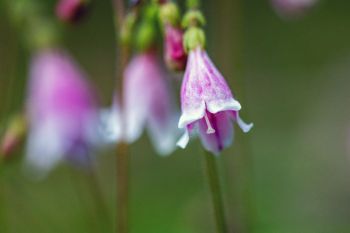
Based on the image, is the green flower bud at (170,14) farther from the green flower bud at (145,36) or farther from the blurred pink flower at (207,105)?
the green flower bud at (145,36)

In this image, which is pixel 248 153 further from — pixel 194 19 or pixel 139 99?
pixel 194 19

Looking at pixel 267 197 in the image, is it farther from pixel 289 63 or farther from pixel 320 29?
pixel 320 29

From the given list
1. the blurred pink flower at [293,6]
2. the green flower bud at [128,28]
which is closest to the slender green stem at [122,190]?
the green flower bud at [128,28]

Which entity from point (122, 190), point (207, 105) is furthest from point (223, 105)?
point (122, 190)

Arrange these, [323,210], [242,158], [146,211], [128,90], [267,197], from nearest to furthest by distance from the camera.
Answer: [128,90] < [242,158] < [323,210] < [267,197] < [146,211]

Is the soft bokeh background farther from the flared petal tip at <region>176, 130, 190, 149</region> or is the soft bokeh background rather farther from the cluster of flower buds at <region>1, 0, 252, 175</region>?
the flared petal tip at <region>176, 130, 190, 149</region>

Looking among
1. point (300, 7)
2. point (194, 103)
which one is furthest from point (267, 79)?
point (194, 103)
